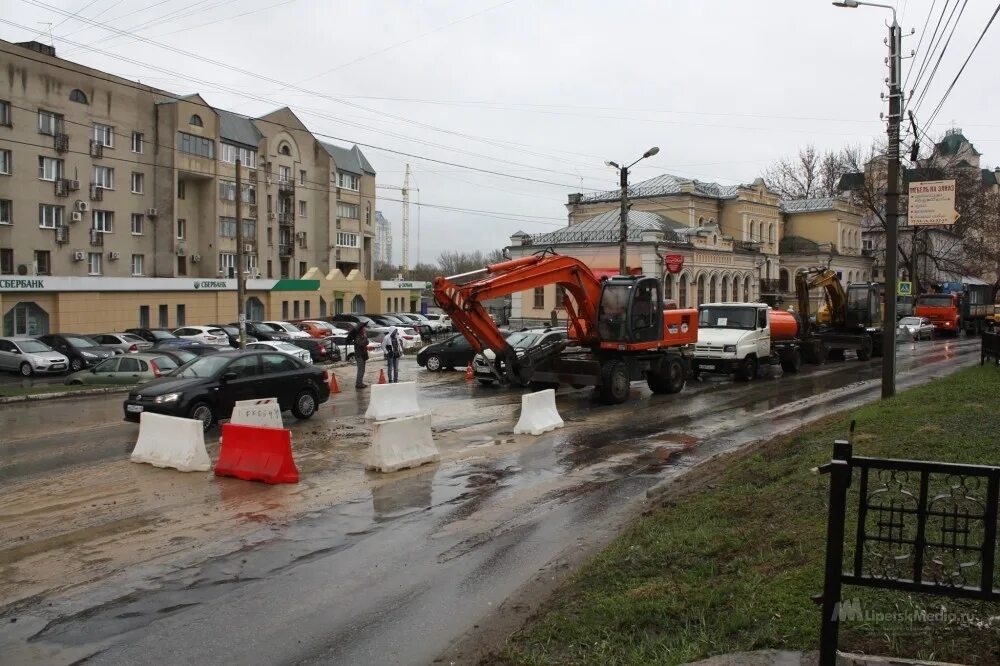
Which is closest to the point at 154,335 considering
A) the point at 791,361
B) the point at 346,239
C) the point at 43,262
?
the point at 43,262

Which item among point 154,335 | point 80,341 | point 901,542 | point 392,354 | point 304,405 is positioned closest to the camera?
point 901,542

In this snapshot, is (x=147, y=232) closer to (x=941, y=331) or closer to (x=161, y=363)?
(x=161, y=363)

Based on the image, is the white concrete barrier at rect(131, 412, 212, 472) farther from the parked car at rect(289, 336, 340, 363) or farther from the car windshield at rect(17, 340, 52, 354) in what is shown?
the parked car at rect(289, 336, 340, 363)

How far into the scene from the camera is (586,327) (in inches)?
844

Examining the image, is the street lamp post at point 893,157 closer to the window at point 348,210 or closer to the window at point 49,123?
the window at point 49,123

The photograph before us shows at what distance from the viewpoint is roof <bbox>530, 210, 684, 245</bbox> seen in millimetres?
52688

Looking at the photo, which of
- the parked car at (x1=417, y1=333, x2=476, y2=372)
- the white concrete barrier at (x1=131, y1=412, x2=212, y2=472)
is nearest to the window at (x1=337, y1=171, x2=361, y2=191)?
the parked car at (x1=417, y1=333, x2=476, y2=372)

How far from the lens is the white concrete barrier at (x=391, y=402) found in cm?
Result: 1783

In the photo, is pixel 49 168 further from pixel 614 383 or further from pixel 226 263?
pixel 614 383

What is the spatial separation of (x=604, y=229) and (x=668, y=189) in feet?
32.6

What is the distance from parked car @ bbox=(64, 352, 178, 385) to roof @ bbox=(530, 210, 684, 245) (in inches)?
1303

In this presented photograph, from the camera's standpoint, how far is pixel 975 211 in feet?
190

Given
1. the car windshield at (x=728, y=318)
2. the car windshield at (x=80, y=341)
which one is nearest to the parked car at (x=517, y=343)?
the car windshield at (x=728, y=318)

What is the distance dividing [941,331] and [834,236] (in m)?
19.1
